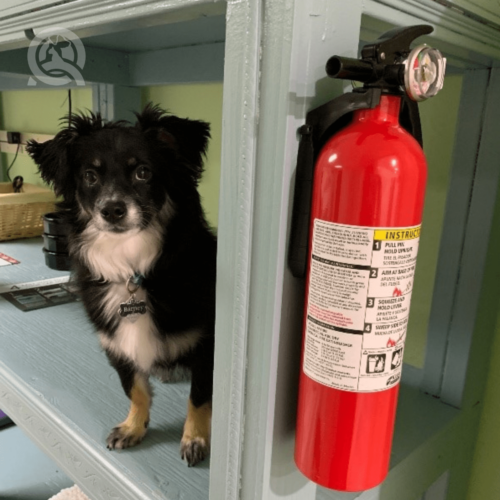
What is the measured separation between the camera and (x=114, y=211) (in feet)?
3.06

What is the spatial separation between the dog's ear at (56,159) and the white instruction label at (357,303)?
0.77 meters

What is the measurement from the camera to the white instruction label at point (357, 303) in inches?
18.0

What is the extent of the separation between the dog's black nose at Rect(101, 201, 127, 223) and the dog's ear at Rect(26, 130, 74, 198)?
200 millimetres

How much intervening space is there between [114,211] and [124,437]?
1.43 feet

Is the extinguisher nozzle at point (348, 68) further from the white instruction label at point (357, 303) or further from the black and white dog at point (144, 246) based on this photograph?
the black and white dog at point (144, 246)

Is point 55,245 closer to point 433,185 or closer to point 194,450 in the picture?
point 194,450

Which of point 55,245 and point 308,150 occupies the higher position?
point 308,150

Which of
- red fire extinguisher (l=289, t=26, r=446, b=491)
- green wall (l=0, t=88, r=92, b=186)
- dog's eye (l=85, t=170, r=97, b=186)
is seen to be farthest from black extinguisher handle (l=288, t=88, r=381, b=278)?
green wall (l=0, t=88, r=92, b=186)

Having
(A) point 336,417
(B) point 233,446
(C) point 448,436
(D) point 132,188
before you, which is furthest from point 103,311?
(C) point 448,436

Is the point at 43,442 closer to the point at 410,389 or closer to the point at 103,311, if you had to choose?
the point at 103,311

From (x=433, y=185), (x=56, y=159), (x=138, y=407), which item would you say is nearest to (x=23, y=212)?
(x=56, y=159)

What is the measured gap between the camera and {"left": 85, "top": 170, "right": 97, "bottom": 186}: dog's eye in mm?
1007

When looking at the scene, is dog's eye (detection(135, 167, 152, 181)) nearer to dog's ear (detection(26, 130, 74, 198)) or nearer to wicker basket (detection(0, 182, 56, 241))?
dog's ear (detection(26, 130, 74, 198))

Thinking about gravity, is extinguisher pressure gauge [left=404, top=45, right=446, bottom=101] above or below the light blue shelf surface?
above
